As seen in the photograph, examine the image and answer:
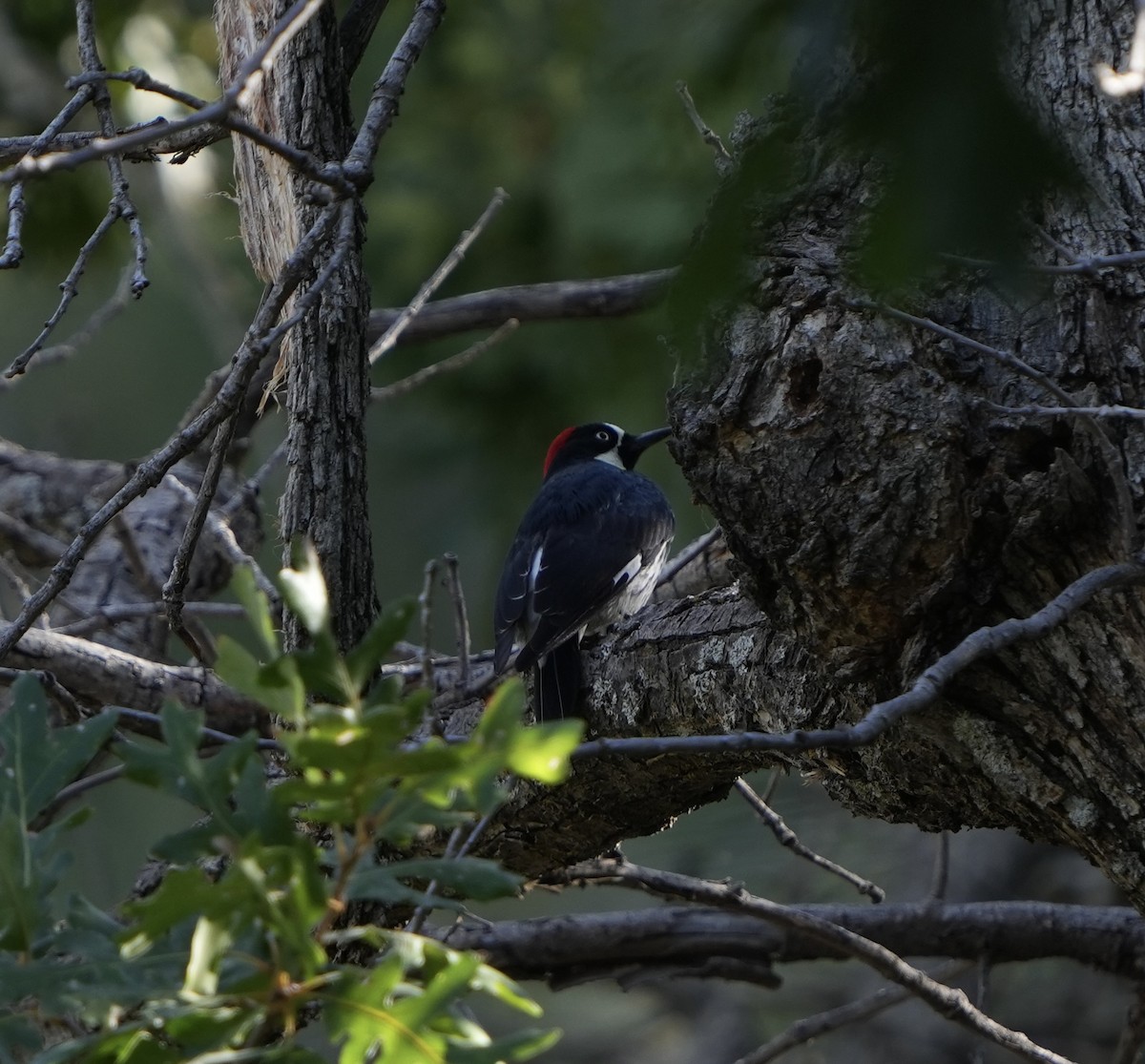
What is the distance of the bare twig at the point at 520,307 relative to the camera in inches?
168

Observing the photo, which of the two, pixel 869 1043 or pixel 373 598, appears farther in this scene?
pixel 869 1043

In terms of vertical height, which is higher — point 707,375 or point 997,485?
point 707,375

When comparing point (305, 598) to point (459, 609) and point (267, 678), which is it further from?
point (459, 609)

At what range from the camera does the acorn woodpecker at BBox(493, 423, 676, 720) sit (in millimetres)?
3977

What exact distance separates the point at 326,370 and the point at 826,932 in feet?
5.20

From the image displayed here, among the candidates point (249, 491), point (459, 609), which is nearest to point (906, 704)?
point (459, 609)

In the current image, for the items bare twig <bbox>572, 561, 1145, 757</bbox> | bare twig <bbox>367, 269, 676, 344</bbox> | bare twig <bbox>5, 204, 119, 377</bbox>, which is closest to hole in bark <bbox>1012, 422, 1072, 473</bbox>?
bare twig <bbox>572, 561, 1145, 757</bbox>

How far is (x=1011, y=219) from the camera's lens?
98 centimetres

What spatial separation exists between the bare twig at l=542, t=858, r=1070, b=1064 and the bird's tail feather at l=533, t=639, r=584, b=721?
0.38 meters

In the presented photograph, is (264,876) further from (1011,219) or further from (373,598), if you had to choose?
(373,598)

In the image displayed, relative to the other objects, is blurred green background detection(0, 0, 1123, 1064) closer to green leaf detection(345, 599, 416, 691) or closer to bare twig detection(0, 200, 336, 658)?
bare twig detection(0, 200, 336, 658)

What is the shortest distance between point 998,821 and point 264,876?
1.32 m

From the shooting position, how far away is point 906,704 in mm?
1459

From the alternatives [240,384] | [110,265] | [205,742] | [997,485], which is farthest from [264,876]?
[110,265]
